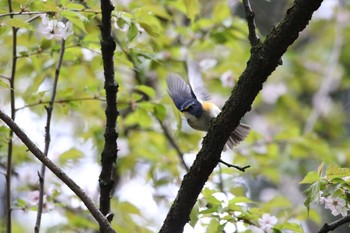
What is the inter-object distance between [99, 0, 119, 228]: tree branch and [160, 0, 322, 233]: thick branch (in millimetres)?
275

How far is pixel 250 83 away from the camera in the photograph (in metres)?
1.27

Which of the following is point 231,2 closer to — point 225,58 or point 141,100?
point 225,58

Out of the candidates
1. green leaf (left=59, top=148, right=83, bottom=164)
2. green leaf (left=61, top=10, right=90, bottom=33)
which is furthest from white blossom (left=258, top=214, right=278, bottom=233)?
green leaf (left=59, top=148, right=83, bottom=164)

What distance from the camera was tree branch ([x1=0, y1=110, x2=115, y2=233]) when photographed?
51.7 inches

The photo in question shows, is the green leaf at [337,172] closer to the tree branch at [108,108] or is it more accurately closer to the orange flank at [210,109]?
the orange flank at [210,109]

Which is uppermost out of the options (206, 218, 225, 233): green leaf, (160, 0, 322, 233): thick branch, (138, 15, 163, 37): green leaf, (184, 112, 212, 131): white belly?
(138, 15, 163, 37): green leaf

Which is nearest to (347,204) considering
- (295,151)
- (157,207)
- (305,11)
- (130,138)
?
(305,11)

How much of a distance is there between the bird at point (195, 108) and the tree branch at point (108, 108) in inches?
9.6

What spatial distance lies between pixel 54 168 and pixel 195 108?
0.51 m

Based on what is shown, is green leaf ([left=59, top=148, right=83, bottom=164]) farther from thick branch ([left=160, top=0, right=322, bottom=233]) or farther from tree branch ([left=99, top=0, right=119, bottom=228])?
thick branch ([left=160, top=0, right=322, bottom=233])

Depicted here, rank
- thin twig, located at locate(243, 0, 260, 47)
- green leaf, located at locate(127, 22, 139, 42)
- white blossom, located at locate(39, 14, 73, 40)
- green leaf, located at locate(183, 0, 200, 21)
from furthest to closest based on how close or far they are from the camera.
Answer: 1. green leaf, located at locate(183, 0, 200, 21)
2. green leaf, located at locate(127, 22, 139, 42)
3. white blossom, located at locate(39, 14, 73, 40)
4. thin twig, located at locate(243, 0, 260, 47)

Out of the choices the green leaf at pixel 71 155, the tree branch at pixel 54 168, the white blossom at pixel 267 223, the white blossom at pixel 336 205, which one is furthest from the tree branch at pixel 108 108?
the green leaf at pixel 71 155

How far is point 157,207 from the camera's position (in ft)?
9.38

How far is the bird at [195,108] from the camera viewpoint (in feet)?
5.50
